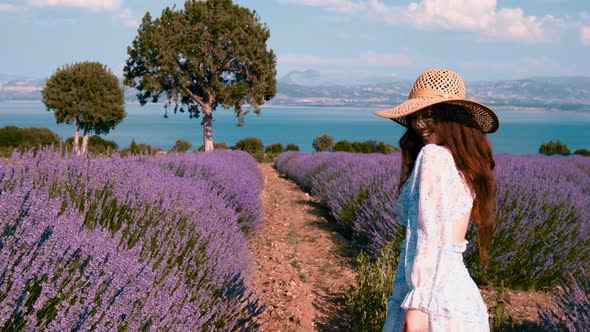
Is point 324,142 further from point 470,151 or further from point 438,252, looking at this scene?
point 438,252

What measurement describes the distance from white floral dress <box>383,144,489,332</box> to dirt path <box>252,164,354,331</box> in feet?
5.98

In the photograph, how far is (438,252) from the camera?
163 centimetres

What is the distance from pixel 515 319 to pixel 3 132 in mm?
30137

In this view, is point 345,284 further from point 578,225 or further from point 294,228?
point 294,228

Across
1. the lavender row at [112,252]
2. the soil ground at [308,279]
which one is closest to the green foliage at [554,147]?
the soil ground at [308,279]

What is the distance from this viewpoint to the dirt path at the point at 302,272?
4.09 metres

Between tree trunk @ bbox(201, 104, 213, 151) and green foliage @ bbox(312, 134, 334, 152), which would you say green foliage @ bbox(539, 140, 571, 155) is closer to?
green foliage @ bbox(312, 134, 334, 152)

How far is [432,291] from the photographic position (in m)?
1.62

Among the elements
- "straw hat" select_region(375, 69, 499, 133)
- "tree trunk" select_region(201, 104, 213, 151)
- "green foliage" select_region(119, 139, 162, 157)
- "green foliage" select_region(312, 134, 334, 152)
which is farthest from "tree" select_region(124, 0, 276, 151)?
"straw hat" select_region(375, 69, 499, 133)

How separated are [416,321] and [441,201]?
1.33 ft

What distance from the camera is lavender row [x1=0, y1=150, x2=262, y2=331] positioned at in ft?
5.81

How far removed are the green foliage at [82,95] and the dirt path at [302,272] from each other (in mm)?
25039

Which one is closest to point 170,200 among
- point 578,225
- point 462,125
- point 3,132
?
point 462,125

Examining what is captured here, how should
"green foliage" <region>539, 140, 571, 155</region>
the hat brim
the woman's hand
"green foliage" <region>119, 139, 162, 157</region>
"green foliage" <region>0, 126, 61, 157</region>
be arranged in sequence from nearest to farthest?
the woman's hand, the hat brim, "green foliage" <region>119, 139, 162, 157</region>, "green foliage" <region>539, 140, 571, 155</region>, "green foliage" <region>0, 126, 61, 157</region>
